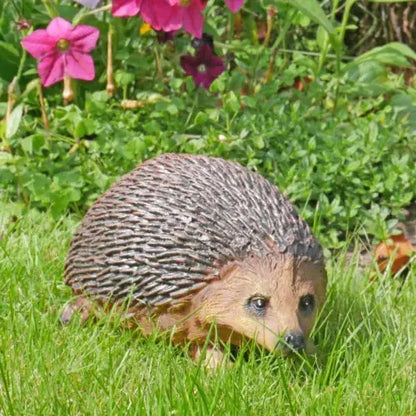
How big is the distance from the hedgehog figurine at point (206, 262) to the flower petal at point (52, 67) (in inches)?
48.5

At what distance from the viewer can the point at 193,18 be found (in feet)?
15.4

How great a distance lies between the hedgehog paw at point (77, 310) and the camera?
367 centimetres

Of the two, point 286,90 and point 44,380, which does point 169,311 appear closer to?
point 44,380

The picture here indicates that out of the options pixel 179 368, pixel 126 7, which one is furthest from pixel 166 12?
pixel 179 368

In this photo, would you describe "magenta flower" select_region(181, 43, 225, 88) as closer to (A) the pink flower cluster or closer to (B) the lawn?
(B) the lawn

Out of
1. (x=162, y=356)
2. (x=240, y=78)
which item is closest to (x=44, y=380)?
(x=162, y=356)

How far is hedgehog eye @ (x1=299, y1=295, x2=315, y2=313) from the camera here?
3.34m

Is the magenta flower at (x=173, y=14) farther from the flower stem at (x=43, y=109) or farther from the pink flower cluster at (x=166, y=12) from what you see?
the flower stem at (x=43, y=109)

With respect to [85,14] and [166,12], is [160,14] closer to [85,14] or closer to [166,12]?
[166,12]

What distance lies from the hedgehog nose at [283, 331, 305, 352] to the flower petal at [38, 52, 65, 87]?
2068 mm

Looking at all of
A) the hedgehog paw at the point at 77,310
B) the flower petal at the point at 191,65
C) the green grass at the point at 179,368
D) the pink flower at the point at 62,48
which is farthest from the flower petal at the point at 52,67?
the hedgehog paw at the point at 77,310

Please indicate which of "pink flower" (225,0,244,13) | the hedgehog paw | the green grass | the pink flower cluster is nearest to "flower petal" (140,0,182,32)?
the pink flower cluster

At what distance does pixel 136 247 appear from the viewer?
3.48 metres

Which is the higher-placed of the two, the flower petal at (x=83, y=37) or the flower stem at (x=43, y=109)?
the flower petal at (x=83, y=37)
